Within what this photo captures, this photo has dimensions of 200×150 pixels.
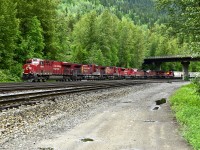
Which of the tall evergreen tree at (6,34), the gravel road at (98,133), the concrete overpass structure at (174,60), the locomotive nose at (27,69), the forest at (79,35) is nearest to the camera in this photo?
the gravel road at (98,133)

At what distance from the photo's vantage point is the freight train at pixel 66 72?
46.4 m

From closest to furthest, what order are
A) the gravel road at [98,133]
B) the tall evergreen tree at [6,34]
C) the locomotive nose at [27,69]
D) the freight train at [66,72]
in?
the gravel road at [98,133] → the locomotive nose at [27,69] → the freight train at [66,72] → the tall evergreen tree at [6,34]

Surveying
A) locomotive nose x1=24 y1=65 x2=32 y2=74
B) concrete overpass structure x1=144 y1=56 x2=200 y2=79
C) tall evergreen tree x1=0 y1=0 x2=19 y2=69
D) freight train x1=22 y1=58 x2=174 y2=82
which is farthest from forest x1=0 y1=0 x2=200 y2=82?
A: concrete overpass structure x1=144 y1=56 x2=200 y2=79

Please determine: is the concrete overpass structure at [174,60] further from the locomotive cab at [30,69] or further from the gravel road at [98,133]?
the gravel road at [98,133]

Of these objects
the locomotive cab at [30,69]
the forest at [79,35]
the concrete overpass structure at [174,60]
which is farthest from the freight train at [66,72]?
the concrete overpass structure at [174,60]

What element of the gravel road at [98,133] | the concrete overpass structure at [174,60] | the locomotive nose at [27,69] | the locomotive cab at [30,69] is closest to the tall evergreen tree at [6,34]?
the locomotive nose at [27,69]

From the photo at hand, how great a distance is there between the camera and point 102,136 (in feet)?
35.9

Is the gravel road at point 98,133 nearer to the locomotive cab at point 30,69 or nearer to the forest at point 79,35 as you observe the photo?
the forest at point 79,35

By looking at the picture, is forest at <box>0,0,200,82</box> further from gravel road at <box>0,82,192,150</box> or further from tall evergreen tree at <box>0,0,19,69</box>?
gravel road at <box>0,82,192,150</box>

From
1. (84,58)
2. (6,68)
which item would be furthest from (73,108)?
(84,58)

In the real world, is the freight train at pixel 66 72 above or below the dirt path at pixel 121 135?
above

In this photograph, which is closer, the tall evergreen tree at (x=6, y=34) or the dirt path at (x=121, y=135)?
the dirt path at (x=121, y=135)

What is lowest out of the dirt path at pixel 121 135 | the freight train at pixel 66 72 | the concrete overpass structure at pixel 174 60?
the dirt path at pixel 121 135

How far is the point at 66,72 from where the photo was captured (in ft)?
191
